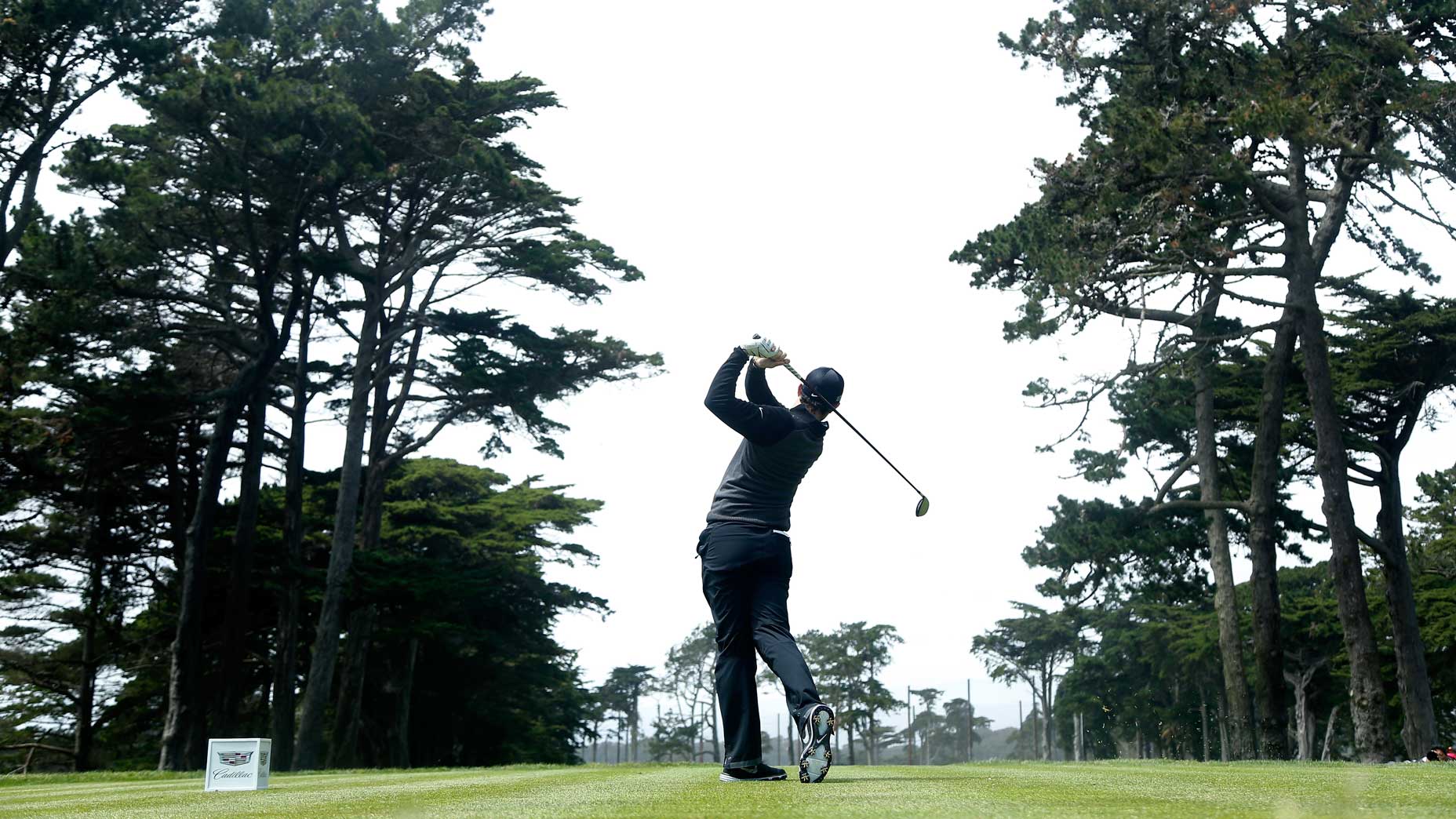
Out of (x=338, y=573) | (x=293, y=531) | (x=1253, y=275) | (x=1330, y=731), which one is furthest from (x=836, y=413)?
(x=1330, y=731)

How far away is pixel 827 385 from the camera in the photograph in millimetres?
5938

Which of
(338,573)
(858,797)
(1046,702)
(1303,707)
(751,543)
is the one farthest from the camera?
(1046,702)

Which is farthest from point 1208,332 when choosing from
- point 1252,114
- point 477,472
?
point 477,472

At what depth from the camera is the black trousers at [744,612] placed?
18.6 feet

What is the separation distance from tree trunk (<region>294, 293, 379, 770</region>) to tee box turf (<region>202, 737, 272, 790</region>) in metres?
19.2

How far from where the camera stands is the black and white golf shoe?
5.06m

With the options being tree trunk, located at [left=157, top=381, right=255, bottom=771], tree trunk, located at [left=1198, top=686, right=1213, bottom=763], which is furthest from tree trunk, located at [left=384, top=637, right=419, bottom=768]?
tree trunk, located at [left=1198, top=686, right=1213, bottom=763]

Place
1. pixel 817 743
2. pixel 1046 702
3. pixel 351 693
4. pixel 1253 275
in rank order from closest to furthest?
1. pixel 817 743
2. pixel 1253 275
3. pixel 351 693
4. pixel 1046 702

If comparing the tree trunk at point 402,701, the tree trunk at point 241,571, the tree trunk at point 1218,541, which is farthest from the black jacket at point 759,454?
the tree trunk at point 402,701

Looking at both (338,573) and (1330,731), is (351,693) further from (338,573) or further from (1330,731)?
Answer: (1330,731)

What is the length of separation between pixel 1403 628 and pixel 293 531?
24185 millimetres

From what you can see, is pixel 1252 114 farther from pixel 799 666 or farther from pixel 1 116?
pixel 1 116

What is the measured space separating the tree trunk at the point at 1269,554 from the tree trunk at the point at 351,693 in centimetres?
1917

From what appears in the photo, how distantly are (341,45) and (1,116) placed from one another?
651 centimetres
